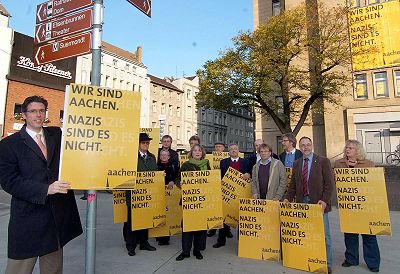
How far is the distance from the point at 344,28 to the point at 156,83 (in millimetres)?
30651

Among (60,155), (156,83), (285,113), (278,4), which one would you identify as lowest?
(60,155)

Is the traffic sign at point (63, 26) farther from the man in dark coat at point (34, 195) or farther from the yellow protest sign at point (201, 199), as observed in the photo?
the yellow protest sign at point (201, 199)

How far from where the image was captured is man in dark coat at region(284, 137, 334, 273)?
4793 mm

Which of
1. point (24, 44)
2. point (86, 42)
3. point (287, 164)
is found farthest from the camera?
point (24, 44)

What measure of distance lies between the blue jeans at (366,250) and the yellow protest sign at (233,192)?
1910mm

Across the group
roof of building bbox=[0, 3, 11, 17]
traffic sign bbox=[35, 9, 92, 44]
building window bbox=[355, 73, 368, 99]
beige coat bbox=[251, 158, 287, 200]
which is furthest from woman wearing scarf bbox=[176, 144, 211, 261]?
roof of building bbox=[0, 3, 11, 17]

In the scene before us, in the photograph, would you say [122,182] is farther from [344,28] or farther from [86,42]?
[344,28]

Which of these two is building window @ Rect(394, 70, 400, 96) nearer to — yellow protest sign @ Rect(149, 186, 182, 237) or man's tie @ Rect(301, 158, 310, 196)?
man's tie @ Rect(301, 158, 310, 196)

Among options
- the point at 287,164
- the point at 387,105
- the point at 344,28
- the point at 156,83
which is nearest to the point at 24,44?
the point at 156,83

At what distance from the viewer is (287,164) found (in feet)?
20.8

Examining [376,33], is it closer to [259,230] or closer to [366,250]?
[366,250]

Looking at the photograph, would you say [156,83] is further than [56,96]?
Yes

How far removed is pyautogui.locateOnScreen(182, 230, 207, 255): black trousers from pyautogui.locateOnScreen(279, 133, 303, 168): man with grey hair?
7.42 ft

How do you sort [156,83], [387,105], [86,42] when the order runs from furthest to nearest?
1. [156,83]
2. [387,105]
3. [86,42]
